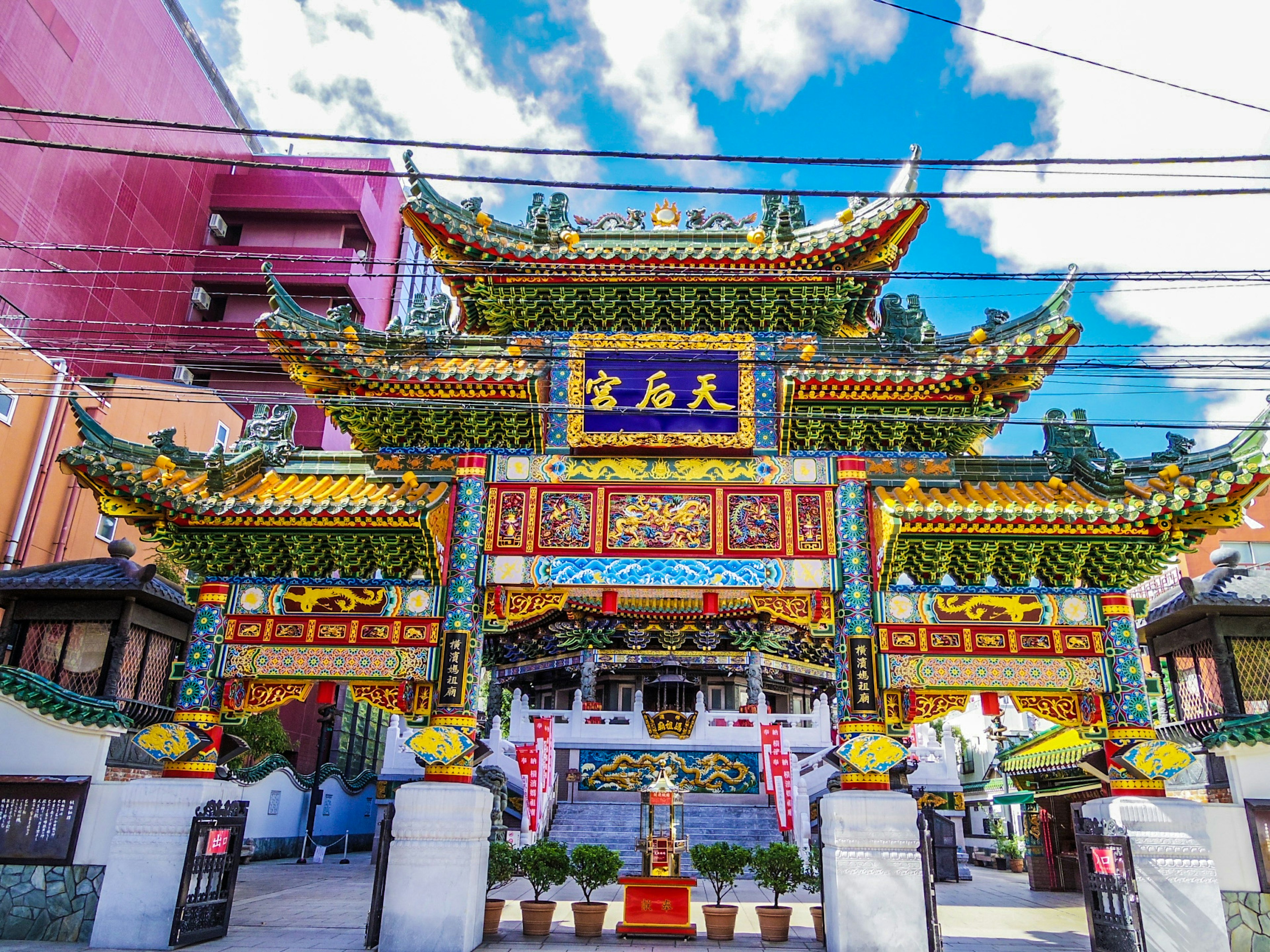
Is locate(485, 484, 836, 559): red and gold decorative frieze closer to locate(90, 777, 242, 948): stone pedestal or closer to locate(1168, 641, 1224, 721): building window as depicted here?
locate(90, 777, 242, 948): stone pedestal

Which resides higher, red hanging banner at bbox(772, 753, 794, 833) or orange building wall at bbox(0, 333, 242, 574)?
orange building wall at bbox(0, 333, 242, 574)

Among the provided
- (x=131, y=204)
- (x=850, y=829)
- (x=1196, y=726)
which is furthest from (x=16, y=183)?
(x=1196, y=726)

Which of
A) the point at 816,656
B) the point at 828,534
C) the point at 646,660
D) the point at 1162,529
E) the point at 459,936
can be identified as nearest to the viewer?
the point at 459,936

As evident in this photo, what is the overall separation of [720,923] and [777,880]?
915mm

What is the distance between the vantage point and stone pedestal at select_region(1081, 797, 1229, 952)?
8906 millimetres

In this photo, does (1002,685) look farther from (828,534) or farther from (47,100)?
(47,100)

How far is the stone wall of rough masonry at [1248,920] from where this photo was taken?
948 centimetres

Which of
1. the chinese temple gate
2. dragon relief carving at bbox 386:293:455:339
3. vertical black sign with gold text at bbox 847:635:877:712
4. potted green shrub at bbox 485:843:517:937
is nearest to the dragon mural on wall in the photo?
potted green shrub at bbox 485:843:517:937

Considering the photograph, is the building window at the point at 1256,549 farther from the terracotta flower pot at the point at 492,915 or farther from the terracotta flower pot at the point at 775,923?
the terracotta flower pot at the point at 492,915

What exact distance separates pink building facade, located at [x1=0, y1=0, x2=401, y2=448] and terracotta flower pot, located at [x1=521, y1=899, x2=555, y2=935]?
24.2ft

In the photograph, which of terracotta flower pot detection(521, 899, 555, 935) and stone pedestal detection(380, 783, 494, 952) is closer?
stone pedestal detection(380, 783, 494, 952)

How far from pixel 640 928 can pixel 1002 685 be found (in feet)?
18.0

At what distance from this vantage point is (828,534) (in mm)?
10922

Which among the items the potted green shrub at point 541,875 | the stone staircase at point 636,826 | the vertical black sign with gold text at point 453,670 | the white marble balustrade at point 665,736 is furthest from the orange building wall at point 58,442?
the stone staircase at point 636,826
